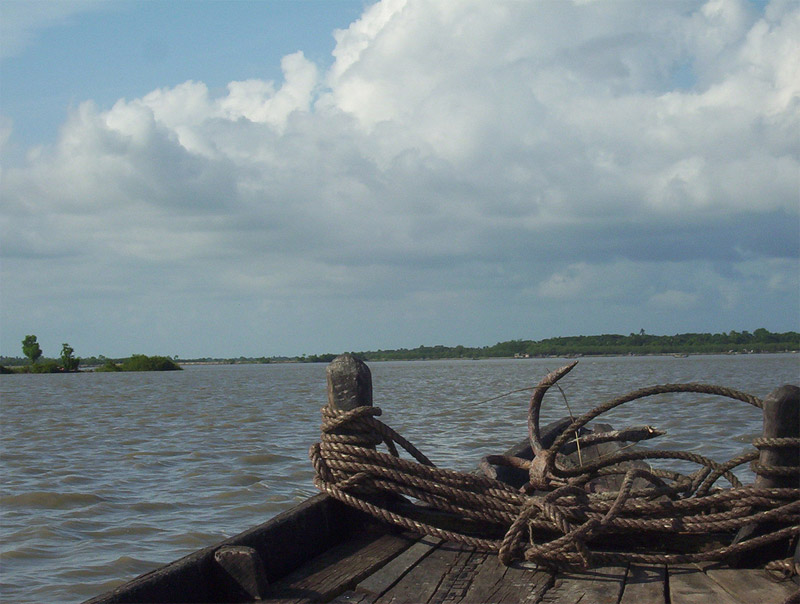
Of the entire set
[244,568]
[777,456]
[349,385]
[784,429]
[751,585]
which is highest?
[349,385]

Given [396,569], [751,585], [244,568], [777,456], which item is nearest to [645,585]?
[751,585]

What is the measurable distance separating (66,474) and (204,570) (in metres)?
6.95

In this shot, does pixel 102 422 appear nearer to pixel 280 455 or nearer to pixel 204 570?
pixel 280 455

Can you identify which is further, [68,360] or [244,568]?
[68,360]

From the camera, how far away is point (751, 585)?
261 cm

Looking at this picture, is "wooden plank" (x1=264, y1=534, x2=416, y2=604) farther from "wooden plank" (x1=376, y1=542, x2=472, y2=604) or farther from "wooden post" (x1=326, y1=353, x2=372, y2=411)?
"wooden post" (x1=326, y1=353, x2=372, y2=411)

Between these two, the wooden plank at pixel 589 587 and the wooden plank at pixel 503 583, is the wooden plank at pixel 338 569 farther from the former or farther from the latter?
the wooden plank at pixel 589 587

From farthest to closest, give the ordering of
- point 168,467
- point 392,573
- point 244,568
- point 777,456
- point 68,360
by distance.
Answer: point 68,360 < point 168,467 < point 777,456 < point 392,573 < point 244,568

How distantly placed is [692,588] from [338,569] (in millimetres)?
1273

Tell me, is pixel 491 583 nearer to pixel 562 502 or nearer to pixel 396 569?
pixel 396 569

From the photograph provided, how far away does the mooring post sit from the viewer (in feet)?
9.22

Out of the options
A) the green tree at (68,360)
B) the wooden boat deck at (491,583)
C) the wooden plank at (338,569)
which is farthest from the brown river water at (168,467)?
the green tree at (68,360)

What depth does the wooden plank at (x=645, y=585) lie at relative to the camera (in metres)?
2.50

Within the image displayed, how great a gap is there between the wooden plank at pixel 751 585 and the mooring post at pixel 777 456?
6 centimetres
